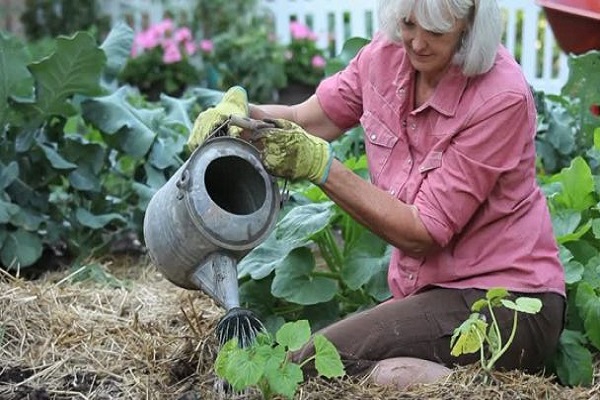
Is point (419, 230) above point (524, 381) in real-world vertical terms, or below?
above

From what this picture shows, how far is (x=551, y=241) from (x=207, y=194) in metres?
0.87

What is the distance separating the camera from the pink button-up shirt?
8.87 feet

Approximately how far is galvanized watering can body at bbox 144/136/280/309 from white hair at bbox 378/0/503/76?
48 cm

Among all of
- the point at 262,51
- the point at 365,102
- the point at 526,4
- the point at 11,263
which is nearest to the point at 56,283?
the point at 11,263

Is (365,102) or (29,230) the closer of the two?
(365,102)

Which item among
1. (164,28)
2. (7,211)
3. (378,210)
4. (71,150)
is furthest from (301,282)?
(164,28)

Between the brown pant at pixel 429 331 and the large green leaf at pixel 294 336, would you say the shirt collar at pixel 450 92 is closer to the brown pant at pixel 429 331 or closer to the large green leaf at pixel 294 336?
the brown pant at pixel 429 331

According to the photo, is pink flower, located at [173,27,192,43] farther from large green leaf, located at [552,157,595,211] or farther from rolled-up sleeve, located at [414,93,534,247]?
rolled-up sleeve, located at [414,93,534,247]

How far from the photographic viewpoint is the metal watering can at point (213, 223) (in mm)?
2561

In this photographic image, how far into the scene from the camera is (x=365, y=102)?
3.01 meters

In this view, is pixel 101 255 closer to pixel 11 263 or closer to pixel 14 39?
pixel 11 263

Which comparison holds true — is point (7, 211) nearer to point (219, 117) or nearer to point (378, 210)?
point (219, 117)

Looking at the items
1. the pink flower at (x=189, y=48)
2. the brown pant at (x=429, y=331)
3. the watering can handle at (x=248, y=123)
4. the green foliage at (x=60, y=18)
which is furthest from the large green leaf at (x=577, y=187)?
the green foliage at (x=60, y=18)

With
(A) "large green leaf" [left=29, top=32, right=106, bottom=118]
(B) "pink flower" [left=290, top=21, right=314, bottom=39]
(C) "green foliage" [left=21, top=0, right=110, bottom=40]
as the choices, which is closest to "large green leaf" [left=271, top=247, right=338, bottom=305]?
(A) "large green leaf" [left=29, top=32, right=106, bottom=118]
